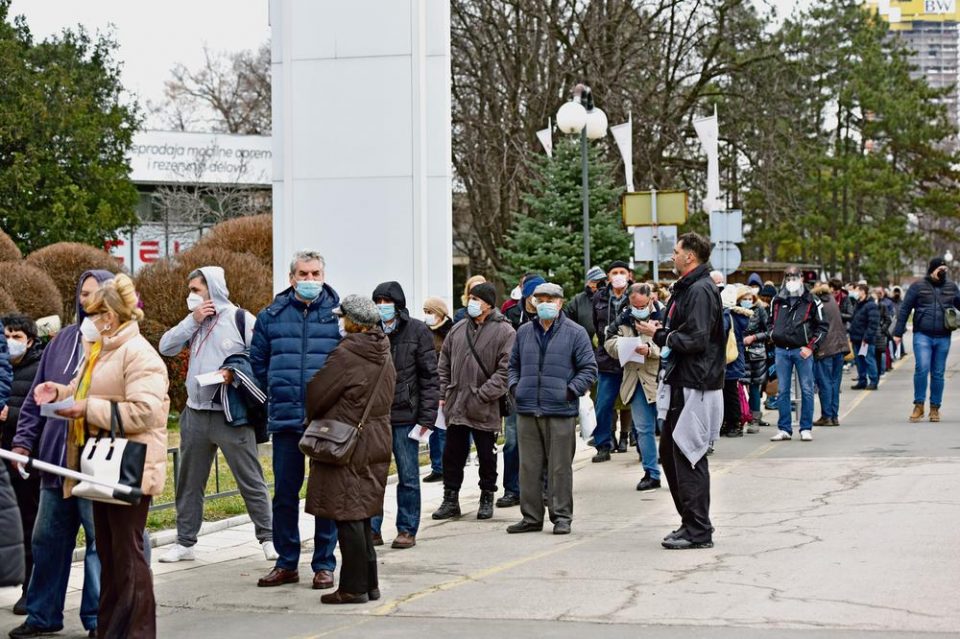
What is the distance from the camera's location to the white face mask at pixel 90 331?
23.9 ft

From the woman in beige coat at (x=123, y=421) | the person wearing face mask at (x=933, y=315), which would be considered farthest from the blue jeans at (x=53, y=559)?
the person wearing face mask at (x=933, y=315)

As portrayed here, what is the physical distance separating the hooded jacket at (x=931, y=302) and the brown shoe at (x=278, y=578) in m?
11.2

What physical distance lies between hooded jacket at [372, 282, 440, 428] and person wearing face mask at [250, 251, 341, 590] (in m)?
1.62

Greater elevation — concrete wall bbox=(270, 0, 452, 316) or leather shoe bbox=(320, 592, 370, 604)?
concrete wall bbox=(270, 0, 452, 316)

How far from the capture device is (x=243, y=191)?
5812 centimetres

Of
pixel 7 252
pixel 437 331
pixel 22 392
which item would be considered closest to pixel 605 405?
pixel 437 331

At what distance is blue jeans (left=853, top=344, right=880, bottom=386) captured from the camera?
2645 centimetres

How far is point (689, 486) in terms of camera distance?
988cm

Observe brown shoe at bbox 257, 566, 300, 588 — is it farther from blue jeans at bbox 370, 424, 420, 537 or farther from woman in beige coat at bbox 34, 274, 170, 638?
woman in beige coat at bbox 34, 274, 170, 638

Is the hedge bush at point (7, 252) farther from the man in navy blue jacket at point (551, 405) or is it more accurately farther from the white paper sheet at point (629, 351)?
the man in navy blue jacket at point (551, 405)

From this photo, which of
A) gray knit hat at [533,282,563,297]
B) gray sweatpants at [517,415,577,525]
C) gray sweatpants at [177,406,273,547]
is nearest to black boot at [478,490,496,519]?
gray sweatpants at [517,415,577,525]

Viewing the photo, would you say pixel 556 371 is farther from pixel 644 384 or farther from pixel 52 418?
pixel 52 418

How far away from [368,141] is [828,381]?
21.9 feet

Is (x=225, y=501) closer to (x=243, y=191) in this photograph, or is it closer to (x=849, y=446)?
(x=849, y=446)
